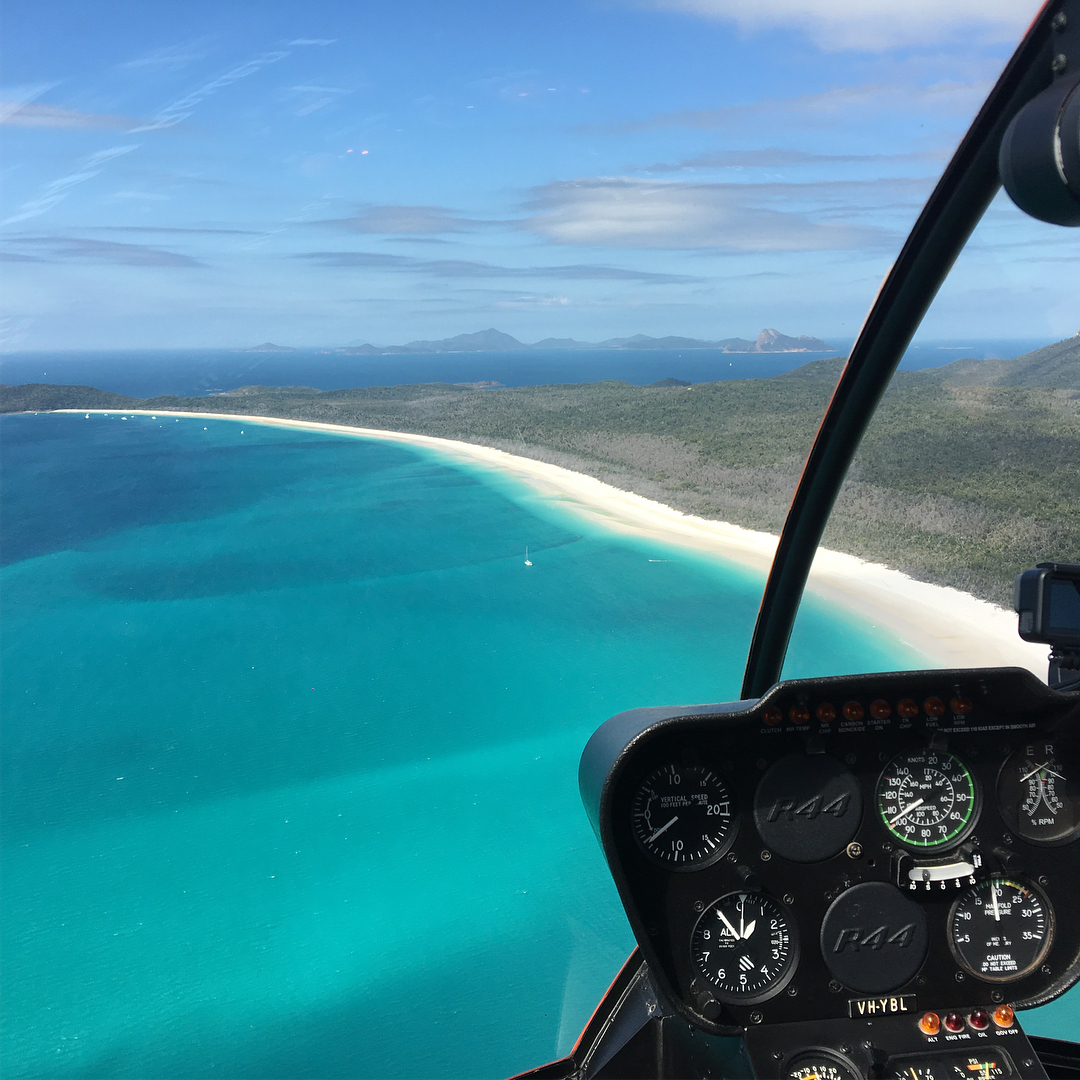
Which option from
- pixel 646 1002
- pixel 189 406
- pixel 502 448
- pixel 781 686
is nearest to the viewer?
pixel 781 686

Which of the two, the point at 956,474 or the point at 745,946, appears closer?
the point at 745,946

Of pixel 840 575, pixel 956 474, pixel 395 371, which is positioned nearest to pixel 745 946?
pixel 956 474

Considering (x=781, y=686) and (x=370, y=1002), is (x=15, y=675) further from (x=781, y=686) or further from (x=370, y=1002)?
(x=781, y=686)

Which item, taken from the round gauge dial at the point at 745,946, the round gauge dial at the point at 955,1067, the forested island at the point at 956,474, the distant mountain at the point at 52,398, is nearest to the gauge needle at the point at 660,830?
the round gauge dial at the point at 745,946

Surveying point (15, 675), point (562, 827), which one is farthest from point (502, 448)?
point (562, 827)

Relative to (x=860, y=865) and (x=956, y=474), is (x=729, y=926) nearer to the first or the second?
(x=860, y=865)

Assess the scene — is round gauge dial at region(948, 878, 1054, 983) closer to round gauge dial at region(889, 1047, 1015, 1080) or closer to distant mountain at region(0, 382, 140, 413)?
round gauge dial at region(889, 1047, 1015, 1080)

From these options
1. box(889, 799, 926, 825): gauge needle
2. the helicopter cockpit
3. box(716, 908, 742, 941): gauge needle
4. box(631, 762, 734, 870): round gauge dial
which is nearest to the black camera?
the helicopter cockpit
